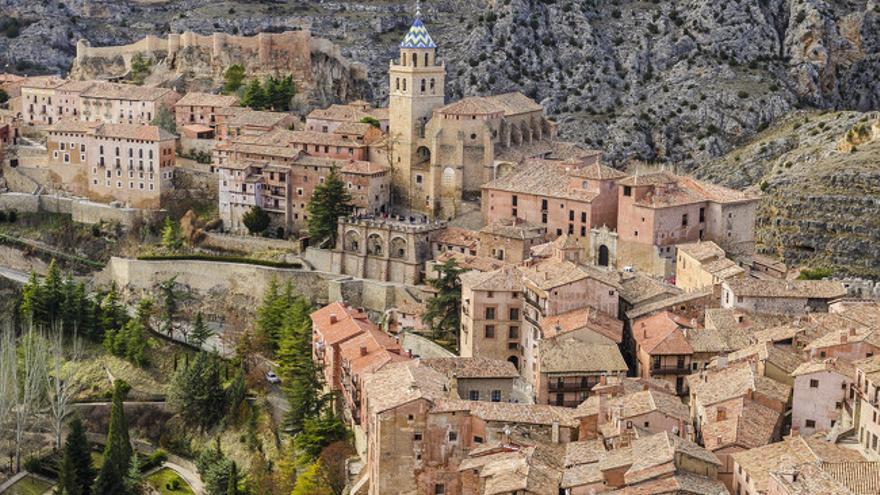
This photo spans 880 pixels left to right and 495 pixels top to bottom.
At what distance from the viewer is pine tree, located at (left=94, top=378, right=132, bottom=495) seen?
53750 millimetres

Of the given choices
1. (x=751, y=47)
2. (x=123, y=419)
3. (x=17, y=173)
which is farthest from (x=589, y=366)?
(x=751, y=47)

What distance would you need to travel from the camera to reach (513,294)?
54375 mm

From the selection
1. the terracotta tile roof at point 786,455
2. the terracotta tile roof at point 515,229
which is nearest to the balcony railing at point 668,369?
the terracotta tile roof at point 786,455

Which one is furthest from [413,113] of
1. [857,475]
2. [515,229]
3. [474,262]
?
[857,475]

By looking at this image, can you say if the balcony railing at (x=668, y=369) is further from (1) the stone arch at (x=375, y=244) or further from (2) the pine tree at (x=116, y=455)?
(2) the pine tree at (x=116, y=455)

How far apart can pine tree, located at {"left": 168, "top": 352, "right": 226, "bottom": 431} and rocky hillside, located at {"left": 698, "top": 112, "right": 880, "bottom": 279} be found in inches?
1031

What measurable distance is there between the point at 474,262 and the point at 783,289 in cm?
1250

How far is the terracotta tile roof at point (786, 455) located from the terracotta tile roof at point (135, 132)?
3968cm

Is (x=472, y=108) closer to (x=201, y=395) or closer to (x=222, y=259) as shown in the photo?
(x=222, y=259)

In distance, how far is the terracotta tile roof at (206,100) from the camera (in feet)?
259

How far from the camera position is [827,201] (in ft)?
235

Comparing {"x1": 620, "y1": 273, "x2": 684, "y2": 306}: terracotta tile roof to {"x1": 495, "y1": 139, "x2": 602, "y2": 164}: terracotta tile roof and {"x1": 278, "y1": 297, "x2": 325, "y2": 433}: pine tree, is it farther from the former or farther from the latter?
{"x1": 495, "y1": 139, "x2": 602, "y2": 164}: terracotta tile roof

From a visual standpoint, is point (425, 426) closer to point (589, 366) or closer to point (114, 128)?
point (589, 366)

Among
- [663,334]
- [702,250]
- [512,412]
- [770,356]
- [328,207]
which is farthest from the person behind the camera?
[328,207]
